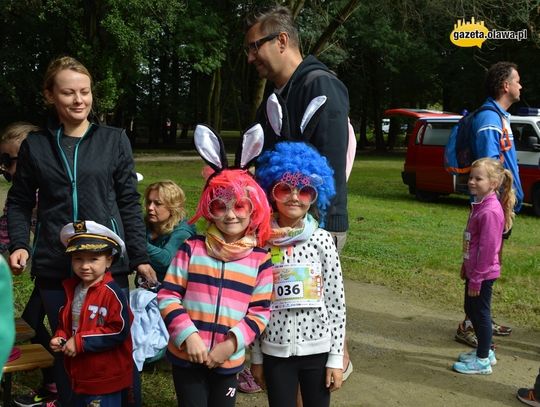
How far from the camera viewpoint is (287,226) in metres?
2.79

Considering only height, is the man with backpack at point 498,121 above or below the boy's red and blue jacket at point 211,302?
above

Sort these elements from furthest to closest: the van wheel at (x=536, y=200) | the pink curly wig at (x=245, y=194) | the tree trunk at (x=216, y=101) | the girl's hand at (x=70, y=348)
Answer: the tree trunk at (x=216, y=101), the van wheel at (x=536, y=200), the girl's hand at (x=70, y=348), the pink curly wig at (x=245, y=194)

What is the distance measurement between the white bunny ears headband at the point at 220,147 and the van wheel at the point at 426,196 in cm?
1276

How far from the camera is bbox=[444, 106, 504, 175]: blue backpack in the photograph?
189 inches

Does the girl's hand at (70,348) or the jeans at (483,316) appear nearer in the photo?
the girl's hand at (70,348)

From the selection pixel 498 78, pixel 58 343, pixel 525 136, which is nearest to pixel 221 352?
pixel 58 343

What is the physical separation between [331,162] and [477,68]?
1320 inches

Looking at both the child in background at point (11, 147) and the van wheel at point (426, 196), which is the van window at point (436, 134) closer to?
the van wheel at point (426, 196)

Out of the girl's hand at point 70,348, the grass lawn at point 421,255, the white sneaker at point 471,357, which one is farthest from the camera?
the grass lawn at point 421,255

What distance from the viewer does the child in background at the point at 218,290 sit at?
101 inches

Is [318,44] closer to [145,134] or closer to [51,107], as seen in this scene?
[51,107]

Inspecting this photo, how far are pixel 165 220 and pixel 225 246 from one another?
1620 mm

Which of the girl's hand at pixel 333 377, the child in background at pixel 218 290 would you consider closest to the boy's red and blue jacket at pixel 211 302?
the child in background at pixel 218 290

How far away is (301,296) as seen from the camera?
8.93ft
